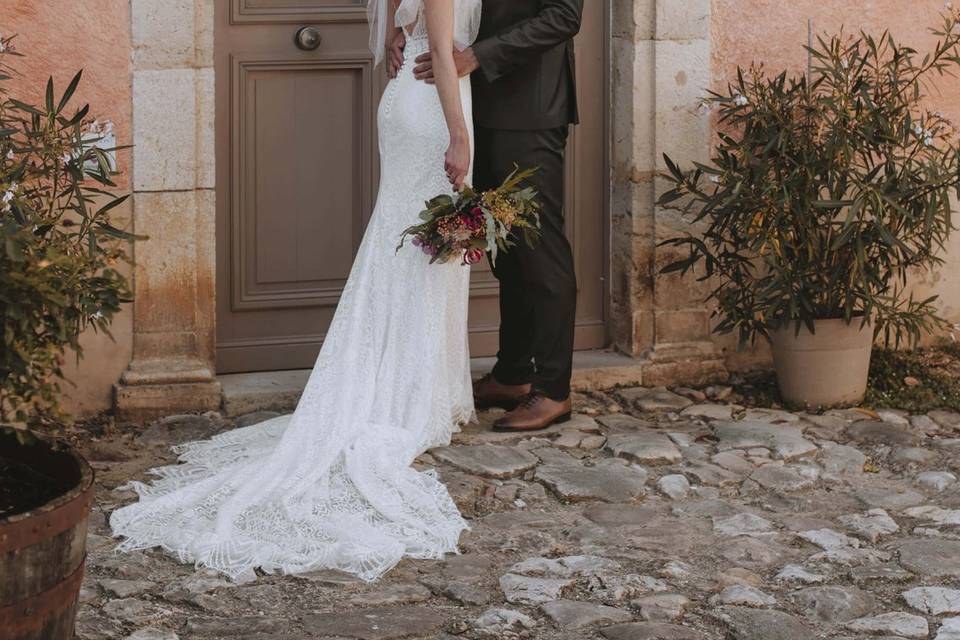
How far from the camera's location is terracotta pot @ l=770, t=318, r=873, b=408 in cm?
564

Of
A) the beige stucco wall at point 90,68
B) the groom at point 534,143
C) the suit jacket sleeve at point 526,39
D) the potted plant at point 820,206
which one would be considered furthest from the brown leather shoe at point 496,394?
the beige stucco wall at point 90,68

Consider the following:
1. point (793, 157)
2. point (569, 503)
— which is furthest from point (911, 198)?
point (569, 503)

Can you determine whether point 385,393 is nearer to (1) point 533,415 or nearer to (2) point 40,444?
(1) point 533,415

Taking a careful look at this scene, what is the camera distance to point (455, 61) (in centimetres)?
490

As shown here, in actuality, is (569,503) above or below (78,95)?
below

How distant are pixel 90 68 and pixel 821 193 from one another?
2.84m

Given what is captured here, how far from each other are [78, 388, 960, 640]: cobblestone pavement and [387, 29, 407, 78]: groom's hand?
1312 mm

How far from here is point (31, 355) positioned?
2.91m

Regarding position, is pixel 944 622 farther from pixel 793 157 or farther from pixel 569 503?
pixel 793 157

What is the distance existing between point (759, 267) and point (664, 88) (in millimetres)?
861

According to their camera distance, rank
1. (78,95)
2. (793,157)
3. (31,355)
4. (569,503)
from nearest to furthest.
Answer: (31,355) → (569,503) → (78,95) → (793,157)

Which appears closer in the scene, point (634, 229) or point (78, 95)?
point (78, 95)

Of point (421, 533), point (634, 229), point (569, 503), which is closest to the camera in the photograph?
point (421, 533)

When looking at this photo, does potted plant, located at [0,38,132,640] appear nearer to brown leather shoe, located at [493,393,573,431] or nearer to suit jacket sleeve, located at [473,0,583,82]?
suit jacket sleeve, located at [473,0,583,82]
